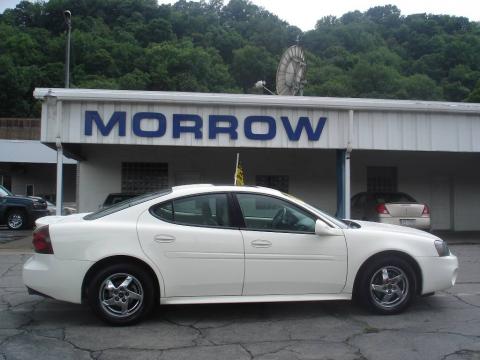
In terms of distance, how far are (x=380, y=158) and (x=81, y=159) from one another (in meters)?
10.0

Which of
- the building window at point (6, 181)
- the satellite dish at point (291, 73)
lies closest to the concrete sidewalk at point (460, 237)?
the satellite dish at point (291, 73)

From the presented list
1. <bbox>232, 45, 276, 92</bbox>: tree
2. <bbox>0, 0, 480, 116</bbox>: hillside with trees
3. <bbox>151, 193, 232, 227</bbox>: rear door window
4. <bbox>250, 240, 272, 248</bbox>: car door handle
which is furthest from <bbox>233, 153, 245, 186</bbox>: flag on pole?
<bbox>232, 45, 276, 92</bbox>: tree

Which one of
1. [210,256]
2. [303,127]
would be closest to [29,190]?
[303,127]

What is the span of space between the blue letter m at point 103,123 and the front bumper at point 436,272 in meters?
8.51

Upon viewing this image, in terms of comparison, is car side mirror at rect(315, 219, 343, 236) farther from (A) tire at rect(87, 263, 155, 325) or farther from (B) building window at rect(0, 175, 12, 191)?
(B) building window at rect(0, 175, 12, 191)

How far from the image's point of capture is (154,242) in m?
5.59

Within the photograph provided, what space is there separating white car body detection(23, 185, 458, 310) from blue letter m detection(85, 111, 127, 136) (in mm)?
6856

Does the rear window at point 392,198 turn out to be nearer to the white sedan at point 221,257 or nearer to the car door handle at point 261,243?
the white sedan at point 221,257

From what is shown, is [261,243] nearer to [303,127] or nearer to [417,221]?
[303,127]

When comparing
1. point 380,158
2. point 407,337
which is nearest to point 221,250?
point 407,337

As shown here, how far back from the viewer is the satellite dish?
67.3ft

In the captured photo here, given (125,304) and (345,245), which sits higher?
(345,245)

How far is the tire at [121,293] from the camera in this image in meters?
5.49

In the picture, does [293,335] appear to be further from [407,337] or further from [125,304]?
[125,304]
